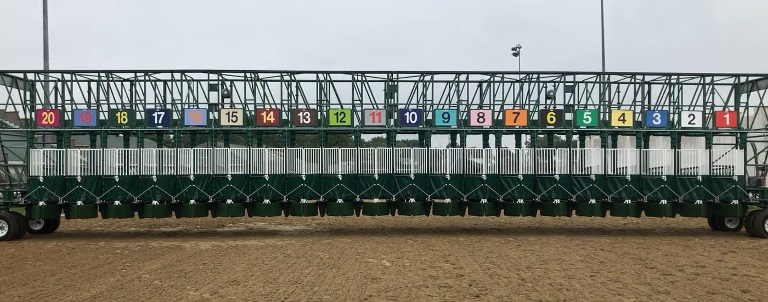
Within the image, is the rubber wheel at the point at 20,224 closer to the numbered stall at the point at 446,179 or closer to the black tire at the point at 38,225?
the black tire at the point at 38,225

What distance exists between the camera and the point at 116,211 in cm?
2131

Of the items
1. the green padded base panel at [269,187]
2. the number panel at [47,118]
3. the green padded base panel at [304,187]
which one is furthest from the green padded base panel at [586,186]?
the number panel at [47,118]

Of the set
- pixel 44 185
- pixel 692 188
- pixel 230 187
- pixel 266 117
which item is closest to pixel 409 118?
pixel 266 117

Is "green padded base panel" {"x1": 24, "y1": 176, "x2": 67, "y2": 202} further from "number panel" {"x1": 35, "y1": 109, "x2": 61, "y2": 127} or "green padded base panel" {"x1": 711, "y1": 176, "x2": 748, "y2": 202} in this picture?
"green padded base panel" {"x1": 711, "y1": 176, "x2": 748, "y2": 202}

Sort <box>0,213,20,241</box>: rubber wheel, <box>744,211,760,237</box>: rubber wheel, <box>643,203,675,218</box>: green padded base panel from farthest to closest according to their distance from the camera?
1. <box>643,203,675,218</box>: green padded base panel
2. <box>744,211,760,237</box>: rubber wheel
3. <box>0,213,20,241</box>: rubber wheel

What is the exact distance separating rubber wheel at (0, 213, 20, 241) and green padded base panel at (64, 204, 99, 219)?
5.13ft

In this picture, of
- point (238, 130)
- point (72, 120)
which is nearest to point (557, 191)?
point (238, 130)

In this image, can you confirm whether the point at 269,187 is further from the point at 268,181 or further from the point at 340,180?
the point at 340,180

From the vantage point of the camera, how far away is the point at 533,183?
22.0m

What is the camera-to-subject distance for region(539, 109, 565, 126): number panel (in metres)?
23.1

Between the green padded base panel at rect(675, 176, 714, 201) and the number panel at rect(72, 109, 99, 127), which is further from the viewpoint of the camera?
the number panel at rect(72, 109, 99, 127)

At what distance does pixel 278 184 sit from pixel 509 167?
8.19 meters

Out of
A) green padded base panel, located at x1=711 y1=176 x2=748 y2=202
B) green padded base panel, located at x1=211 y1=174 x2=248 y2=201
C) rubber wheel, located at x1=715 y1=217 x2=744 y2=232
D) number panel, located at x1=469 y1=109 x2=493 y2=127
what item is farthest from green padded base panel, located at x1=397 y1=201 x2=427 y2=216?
rubber wheel, located at x1=715 y1=217 x2=744 y2=232

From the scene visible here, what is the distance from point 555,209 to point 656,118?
5.35 metres
